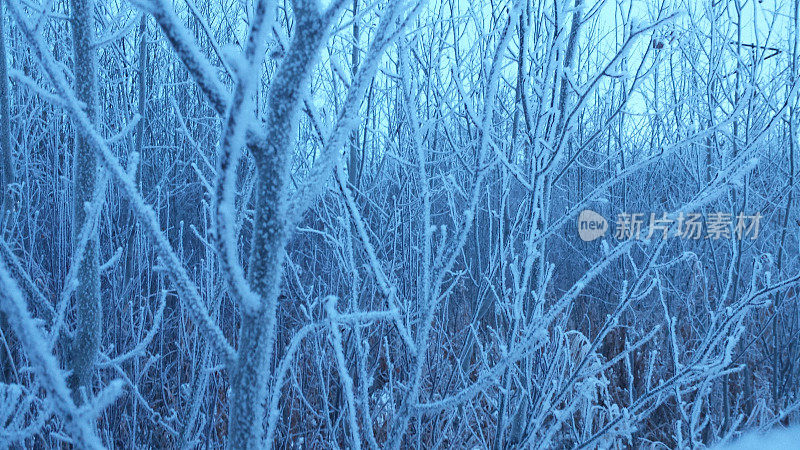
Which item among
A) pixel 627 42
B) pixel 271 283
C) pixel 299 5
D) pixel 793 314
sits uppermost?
pixel 627 42

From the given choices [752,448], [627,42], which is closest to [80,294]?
[627,42]

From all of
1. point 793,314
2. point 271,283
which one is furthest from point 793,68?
point 271,283

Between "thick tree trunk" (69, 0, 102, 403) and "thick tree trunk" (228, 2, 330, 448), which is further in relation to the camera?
"thick tree trunk" (69, 0, 102, 403)

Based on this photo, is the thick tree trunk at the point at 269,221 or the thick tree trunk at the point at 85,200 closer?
the thick tree trunk at the point at 269,221

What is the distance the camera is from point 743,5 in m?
3.07

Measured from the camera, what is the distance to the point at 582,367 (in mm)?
Result: 1491

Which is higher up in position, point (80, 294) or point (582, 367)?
point (80, 294)

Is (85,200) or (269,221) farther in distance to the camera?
(85,200)

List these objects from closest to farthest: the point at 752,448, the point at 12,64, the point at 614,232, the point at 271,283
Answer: the point at 271,283 < the point at 752,448 < the point at 12,64 < the point at 614,232

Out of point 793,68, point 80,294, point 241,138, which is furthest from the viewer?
point 793,68

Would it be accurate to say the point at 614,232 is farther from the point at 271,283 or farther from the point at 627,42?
the point at 271,283

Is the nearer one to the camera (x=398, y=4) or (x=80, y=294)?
(x=398, y=4)

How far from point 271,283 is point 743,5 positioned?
11.0 ft

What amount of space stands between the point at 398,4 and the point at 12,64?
5.39 metres
